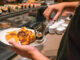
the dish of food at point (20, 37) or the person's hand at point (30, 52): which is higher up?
the person's hand at point (30, 52)

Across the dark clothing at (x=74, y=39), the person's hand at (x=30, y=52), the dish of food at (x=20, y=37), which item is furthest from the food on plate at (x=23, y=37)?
the dark clothing at (x=74, y=39)

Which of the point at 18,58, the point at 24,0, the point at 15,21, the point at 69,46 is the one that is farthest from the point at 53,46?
the point at 24,0

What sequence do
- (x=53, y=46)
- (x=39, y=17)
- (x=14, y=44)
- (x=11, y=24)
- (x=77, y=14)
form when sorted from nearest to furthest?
(x=77, y=14), (x=14, y=44), (x=53, y=46), (x=11, y=24), (x=39, y=17)

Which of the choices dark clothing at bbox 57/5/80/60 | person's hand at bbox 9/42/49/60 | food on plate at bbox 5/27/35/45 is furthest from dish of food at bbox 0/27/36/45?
dark clothing at bbox 57/5/80/60

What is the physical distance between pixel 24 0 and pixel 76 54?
56.4 inches

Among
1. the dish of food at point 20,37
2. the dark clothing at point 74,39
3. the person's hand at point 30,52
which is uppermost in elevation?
the dark clothing at point 74,39

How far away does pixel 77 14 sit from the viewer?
1.42 ft

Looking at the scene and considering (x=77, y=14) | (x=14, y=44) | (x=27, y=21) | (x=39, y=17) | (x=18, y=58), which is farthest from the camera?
(x=39, y=17)

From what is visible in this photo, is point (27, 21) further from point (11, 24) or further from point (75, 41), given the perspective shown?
point (75, 41)

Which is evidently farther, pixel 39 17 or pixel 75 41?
pixel 39 17

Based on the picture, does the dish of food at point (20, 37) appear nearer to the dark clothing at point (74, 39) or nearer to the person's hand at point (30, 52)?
the person's hand at point (30, 52)

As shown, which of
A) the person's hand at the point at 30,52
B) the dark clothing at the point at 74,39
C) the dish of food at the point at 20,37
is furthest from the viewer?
the dish of food at the point at 20,37

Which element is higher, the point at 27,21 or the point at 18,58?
the point at 27,21

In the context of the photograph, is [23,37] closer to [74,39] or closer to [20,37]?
[20,37]
